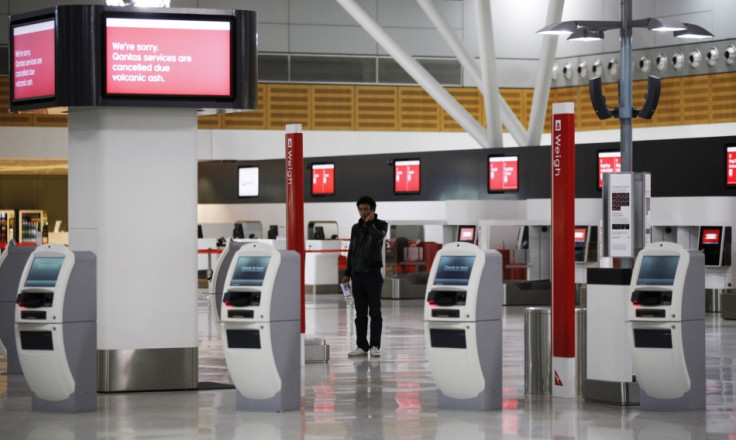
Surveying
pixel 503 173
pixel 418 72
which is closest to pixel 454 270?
pixel 503 173

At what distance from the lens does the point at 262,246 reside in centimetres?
843

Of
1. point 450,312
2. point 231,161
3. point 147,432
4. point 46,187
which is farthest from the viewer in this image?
point 46,187

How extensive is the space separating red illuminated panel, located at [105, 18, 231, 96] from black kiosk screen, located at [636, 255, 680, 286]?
347cm

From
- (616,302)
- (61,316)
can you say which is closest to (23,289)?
(61,316)

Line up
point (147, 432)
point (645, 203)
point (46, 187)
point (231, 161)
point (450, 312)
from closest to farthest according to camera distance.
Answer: point (147, 432) → point (450, 312) → point (645, 203) → point (231, 161) → point (46, 187)

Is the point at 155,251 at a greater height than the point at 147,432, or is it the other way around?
the point at 155,251

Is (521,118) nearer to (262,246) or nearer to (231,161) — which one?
(231,161)

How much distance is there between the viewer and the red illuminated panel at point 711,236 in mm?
17969

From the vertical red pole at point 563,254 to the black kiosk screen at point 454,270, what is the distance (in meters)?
1.10

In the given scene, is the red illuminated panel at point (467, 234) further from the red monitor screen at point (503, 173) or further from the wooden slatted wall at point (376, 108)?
the wooden slatted wall at point (376, 108)

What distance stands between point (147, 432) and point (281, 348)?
3.95ft

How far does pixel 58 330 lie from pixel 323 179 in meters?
15.8

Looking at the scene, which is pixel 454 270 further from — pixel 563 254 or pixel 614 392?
pixel 614 392

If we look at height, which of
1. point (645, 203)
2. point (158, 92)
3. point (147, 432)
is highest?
point (158, 92)
